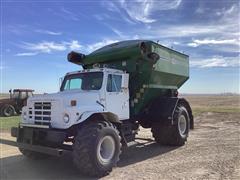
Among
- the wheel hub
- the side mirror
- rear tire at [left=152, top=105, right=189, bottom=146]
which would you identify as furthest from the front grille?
the wheel hub

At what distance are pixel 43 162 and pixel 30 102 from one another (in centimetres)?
176

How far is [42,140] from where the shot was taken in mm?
8188

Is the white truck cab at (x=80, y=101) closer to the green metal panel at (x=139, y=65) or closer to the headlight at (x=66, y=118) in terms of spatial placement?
the headlight at (x=66, y=118)

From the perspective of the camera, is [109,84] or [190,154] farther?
[190,154]

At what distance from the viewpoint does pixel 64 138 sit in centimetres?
774

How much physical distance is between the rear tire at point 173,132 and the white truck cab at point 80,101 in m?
2.11

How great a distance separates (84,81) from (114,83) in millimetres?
875

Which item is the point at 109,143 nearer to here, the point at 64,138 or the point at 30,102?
the point at 64,138

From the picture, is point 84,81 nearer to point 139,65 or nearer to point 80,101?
point 80,101

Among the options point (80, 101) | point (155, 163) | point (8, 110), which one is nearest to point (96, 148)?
point (80, 101)

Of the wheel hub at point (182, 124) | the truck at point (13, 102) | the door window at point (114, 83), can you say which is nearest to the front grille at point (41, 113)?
the door window at point (114, 83)

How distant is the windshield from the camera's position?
30.4 feet

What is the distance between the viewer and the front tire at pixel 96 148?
7.47 metres

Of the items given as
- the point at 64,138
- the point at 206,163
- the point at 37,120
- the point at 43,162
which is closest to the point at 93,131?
the point at 64,138
